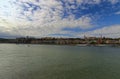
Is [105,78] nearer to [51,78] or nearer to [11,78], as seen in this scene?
[51,78]

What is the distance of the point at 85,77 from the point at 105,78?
2.35 metres

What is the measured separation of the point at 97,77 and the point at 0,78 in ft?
36.0

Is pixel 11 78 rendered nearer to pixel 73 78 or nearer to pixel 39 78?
pixel 39 78

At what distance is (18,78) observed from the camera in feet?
64.7

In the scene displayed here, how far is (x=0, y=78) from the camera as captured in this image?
65.0 feet

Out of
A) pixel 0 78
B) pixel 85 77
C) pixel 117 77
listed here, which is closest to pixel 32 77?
pixel 0 78

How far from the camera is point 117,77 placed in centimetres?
2206

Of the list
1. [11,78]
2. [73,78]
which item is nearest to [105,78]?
[73,78]

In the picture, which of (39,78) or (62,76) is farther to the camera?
(62,76)

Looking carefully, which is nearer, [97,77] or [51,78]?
[51,78]

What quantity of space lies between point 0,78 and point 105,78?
38.7 feet

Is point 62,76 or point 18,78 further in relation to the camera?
point 62,76

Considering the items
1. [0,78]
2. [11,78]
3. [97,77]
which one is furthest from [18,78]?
[97,77]

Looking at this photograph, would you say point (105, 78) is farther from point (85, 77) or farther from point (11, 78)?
point (11, 78)
